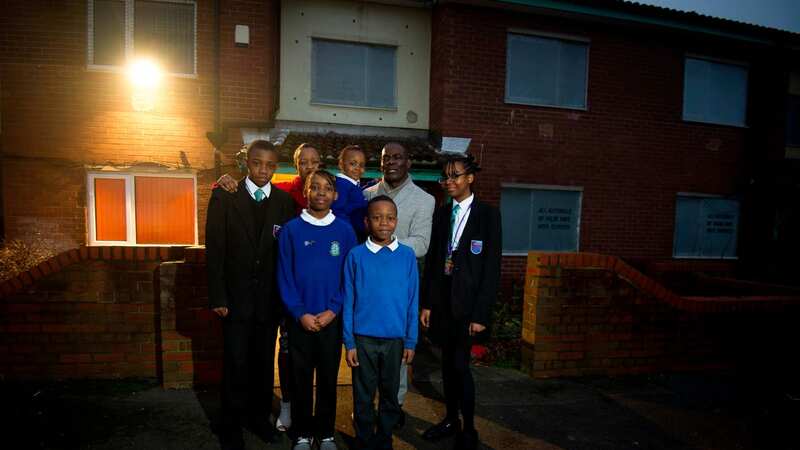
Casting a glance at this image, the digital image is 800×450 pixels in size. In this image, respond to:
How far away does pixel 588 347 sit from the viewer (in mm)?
4426

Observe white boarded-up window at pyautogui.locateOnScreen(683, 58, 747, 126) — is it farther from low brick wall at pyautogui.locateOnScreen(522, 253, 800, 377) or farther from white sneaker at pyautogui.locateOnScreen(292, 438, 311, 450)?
white sneaker at pyautogui.locateOnScreen(292, 438, 311, 450)

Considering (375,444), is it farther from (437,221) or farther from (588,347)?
(588,347)

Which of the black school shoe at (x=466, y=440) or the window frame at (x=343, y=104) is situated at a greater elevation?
the window frame at (x=343, y=104)

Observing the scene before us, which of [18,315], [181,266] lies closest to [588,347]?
[181,266]

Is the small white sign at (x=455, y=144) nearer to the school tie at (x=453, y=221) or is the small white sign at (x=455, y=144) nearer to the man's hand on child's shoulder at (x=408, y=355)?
the school tie at (x=453, y=221)

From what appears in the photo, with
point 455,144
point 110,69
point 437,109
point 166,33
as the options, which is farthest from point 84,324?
point 437,109

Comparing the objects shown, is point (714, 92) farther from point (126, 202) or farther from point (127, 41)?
point (126, 202)

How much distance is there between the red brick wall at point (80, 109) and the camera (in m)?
6.73

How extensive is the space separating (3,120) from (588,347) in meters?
9.47

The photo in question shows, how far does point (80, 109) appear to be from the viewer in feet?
22.7

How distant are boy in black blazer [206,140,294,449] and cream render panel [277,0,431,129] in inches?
212

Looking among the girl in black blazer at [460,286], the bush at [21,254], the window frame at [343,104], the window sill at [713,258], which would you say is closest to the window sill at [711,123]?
the window sill at [713,258]

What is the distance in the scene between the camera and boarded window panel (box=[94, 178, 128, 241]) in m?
7.09

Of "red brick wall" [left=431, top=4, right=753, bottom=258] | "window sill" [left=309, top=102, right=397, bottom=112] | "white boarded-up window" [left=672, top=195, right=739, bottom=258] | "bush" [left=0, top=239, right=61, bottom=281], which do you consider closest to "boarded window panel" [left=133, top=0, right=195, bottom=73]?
"window sill" [left=309, top=102, right=397, bottom=112]
